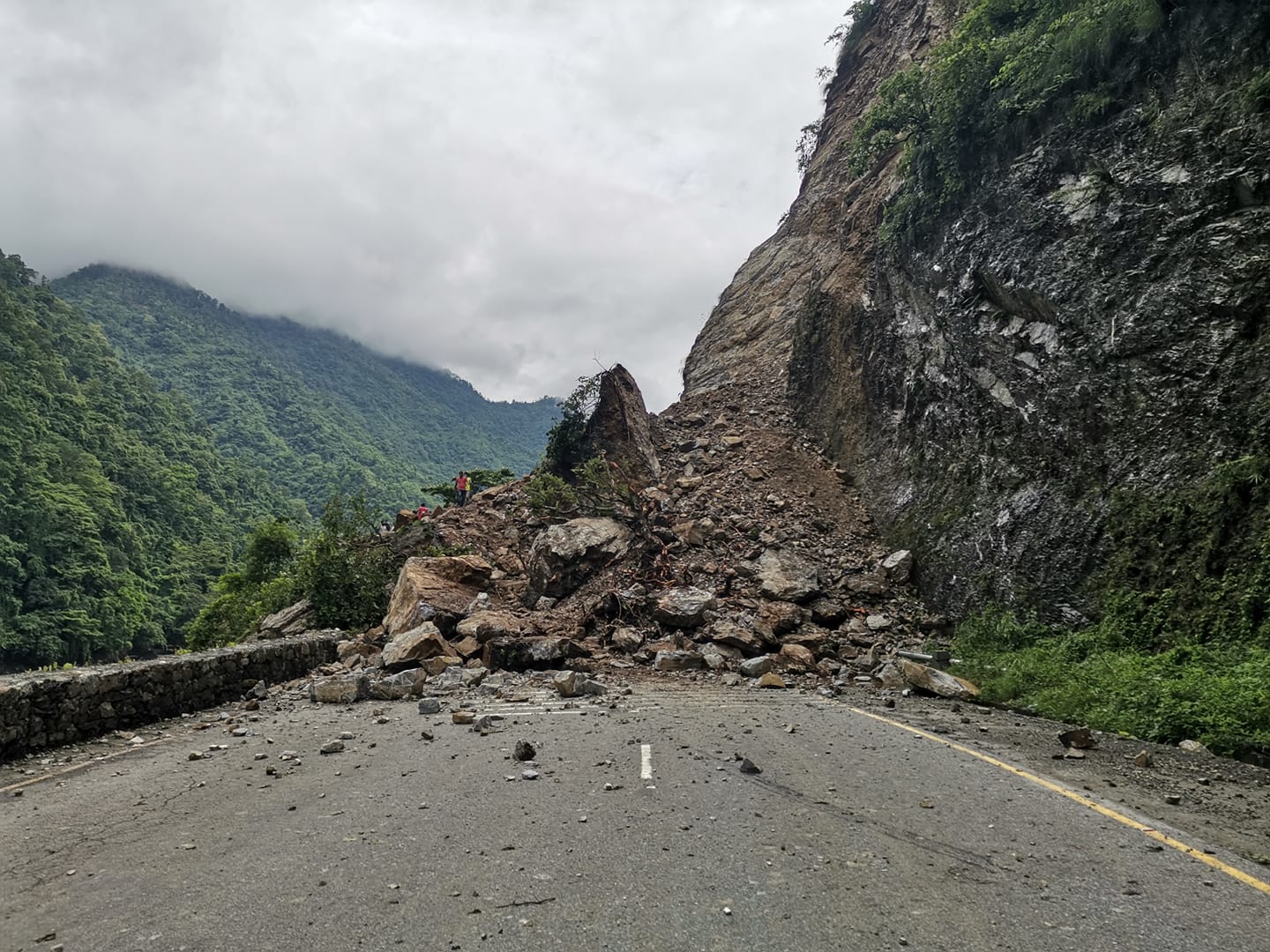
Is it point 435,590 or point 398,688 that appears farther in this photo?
point 435,590

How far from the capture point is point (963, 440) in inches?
672

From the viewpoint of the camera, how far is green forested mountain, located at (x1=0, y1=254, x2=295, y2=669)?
150ft

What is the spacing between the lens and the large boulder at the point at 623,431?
75.6 feet

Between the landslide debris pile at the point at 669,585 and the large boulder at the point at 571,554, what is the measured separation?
4cm

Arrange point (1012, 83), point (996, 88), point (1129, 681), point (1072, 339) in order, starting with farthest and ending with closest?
1. point (996, 88)
2. point (1012, 83)
3. point (1072, 339)
4. point (1129, 681)

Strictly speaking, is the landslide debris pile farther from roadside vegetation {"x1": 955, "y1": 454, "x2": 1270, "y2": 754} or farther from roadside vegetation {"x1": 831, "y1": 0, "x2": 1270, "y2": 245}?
roadside vegetation {"x1": 831, "y1": 0, "x2": 1270, "y2": 245}

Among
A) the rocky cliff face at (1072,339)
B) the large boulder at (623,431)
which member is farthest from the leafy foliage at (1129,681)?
the large boulder at (623,431)


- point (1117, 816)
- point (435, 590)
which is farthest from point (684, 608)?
point (1117, 816)

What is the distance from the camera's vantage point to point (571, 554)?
18.1 meters

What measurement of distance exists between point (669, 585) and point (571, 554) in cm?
280

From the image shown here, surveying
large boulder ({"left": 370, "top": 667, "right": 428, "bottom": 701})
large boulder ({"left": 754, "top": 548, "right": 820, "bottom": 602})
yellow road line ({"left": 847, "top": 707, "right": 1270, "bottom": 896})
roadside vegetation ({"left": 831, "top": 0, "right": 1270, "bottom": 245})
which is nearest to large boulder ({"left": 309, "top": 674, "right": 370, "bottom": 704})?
large boulder ({"left": 370, "top": 667, "right": 428, "bottom": 701})

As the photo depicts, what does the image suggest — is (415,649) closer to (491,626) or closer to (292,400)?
(491,626)

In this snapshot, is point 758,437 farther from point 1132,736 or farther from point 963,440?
point 1132,736

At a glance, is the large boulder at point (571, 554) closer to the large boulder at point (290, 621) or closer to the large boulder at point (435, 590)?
the large boulder at point (435, 590)
